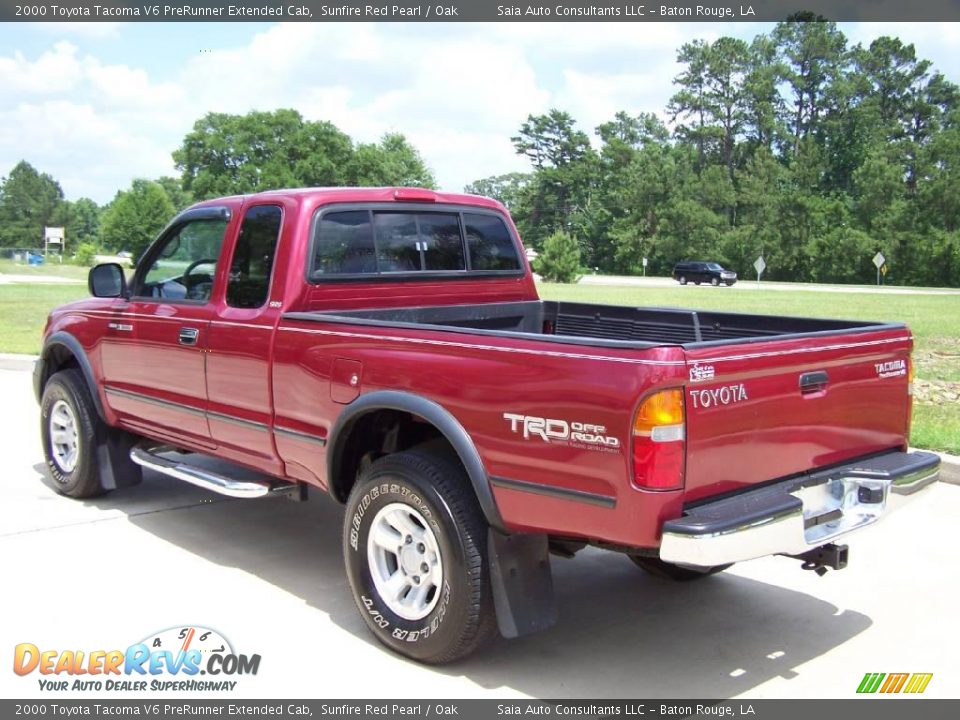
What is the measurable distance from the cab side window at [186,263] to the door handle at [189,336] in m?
0.20

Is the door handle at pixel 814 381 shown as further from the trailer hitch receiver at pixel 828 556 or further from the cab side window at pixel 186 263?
the cab side window at pixel 186 263

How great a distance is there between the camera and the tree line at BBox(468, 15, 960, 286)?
62.1 metres

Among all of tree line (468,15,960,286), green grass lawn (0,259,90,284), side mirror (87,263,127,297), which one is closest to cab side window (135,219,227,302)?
side mirror (87,263,127,297)

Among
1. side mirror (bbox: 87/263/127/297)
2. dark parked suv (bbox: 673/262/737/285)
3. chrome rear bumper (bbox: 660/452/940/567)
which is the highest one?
Result: side mirror (bbox: 87/263/127/297)

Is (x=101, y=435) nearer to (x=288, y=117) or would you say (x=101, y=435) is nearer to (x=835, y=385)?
(x=835, y=385)

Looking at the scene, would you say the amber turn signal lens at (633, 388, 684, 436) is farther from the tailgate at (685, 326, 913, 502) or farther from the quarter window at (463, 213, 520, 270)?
the quarter window at (463, 213, 520, 270)

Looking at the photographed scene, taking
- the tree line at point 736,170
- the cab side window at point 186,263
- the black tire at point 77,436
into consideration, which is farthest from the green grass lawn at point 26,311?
the tree line at point 736,170

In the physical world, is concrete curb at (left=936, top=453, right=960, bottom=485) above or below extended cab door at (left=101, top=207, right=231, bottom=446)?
below

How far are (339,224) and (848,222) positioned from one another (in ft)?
217

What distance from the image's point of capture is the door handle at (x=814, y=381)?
3.64m

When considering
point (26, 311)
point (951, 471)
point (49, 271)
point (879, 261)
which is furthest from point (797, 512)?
point (49, 271)

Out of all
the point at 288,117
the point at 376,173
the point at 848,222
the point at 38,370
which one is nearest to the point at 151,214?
the point at 288,117

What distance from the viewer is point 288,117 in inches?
3110

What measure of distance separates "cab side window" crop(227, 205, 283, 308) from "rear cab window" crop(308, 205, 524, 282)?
0.80ft
